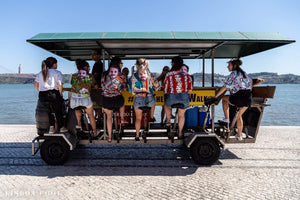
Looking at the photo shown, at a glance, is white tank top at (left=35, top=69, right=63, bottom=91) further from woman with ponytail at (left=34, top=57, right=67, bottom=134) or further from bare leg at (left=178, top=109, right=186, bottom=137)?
bare leg at (left=178, top=109, right=186, bottom=137)

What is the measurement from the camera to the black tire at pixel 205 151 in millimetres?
4715

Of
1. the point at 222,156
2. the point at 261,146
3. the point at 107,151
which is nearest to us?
the point at 222,156

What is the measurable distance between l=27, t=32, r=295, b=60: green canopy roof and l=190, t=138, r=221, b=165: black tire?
6.89 feet

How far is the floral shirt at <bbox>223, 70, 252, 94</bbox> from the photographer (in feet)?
15.4

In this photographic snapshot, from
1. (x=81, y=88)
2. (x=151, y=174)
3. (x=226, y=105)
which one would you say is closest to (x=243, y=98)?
(x=226, y=105)

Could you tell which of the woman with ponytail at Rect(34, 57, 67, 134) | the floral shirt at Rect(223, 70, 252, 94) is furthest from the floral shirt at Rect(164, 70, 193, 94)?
the woman with ponytail at Rect(34, 57, 67, 134)

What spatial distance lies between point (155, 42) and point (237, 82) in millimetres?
1985

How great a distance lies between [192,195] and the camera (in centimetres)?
342

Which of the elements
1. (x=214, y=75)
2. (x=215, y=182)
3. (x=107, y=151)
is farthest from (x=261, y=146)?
(x=107, y=151)

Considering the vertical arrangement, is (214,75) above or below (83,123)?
above

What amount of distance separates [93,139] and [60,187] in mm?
1451

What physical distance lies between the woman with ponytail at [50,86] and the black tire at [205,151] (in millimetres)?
2982

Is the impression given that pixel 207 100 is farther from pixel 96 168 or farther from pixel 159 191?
pixel 96 168

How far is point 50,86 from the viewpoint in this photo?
455cm
